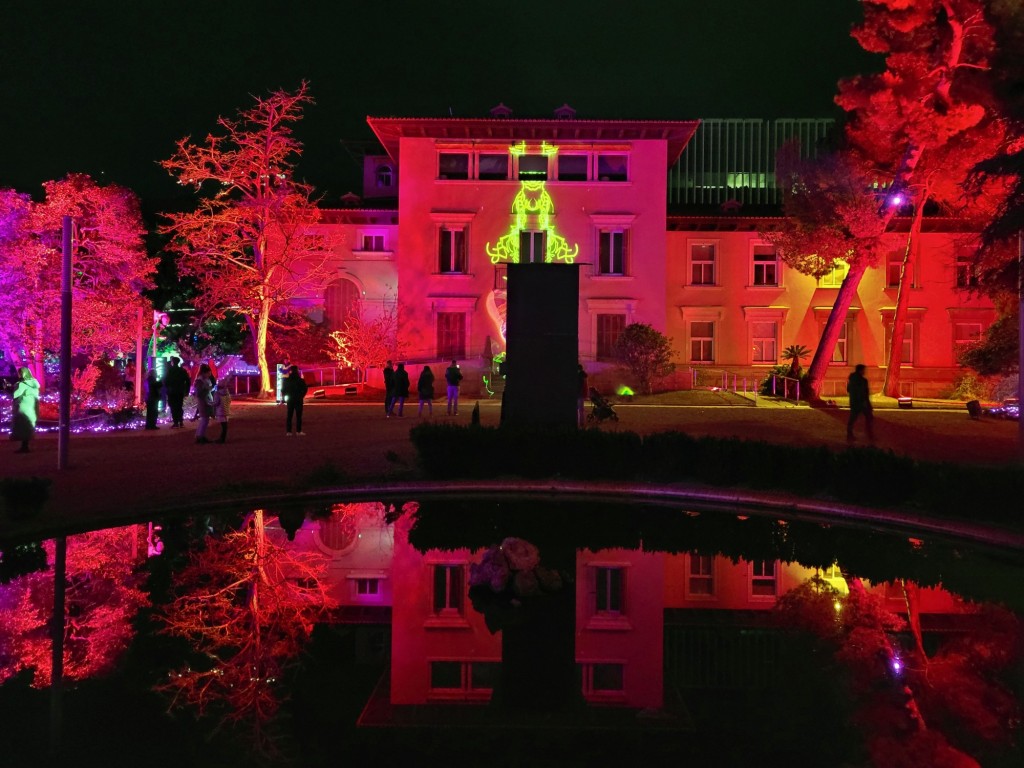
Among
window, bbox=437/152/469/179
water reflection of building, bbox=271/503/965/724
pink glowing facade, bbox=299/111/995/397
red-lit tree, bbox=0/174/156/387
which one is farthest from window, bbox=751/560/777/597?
window, bbox=437/152/469/179

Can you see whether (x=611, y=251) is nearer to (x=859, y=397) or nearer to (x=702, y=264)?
(x=702, y=264)

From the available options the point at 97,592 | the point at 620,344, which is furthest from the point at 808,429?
the point at 97,592

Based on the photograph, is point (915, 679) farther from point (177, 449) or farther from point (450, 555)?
point (177, 449)

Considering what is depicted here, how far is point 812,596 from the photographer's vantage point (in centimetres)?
784

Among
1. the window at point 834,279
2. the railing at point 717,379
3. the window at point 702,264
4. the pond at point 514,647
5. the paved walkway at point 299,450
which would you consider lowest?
the pond at point 514,647

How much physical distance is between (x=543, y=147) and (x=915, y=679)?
96.4ft

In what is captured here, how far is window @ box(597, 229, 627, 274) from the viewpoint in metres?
33.4

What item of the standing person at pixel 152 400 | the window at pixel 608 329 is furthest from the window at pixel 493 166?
the standing person at pixel 152 400

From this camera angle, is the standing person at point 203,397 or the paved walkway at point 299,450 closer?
the paved walkway at point 299,450

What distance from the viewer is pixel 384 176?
39625 millimetres

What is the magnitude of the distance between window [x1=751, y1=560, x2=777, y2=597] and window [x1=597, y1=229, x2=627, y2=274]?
82.5 feet

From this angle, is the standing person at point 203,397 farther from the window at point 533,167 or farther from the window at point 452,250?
the window at point 533,167

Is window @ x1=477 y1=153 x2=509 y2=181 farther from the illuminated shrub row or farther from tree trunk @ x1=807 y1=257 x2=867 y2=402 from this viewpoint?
the illuminated shrub row

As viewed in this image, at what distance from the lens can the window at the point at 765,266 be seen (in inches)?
1367
